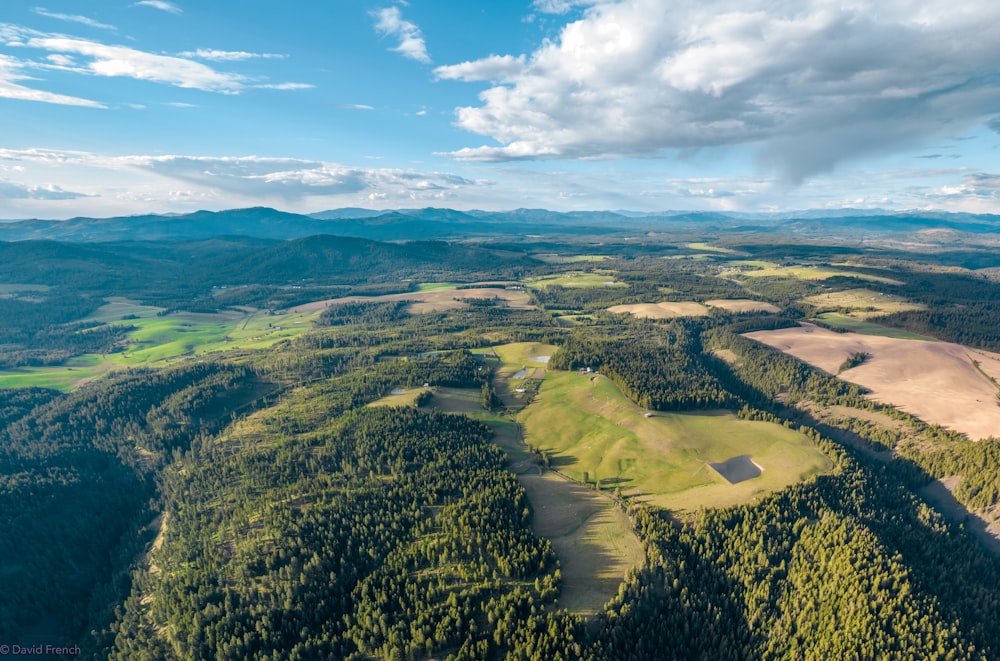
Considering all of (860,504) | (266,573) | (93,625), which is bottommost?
(93,625)

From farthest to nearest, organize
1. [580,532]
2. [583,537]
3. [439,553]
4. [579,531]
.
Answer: [579,531]
[580,532]
[583,537]
[439,553]

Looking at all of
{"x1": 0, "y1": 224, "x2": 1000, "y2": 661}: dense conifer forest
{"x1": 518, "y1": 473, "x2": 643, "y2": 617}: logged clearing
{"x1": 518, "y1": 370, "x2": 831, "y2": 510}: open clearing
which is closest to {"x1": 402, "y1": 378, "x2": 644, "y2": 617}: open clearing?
{"x1": 518, "y1": 473, "x2": 643, "y2": 617}: logged clearing

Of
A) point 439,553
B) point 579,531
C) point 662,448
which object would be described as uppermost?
point 662,448

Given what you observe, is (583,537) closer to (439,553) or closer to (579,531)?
(579,531)

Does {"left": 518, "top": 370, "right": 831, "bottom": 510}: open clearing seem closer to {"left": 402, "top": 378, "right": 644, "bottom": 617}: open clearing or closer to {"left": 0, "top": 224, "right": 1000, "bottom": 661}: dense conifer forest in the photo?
{"left": 0, "top": 224, "right": 1000, "bottom": 661}: dense conifer forest

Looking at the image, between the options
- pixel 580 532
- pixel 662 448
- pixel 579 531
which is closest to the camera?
pixel 580 532

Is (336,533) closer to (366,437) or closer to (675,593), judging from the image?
(366,437)

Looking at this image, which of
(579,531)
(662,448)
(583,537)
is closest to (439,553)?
(583,537)

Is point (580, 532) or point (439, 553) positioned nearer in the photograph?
point (439, 553)

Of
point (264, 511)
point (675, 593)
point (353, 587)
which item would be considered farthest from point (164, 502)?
point (675, 593)

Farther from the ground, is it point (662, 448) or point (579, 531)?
point (662, 448)
